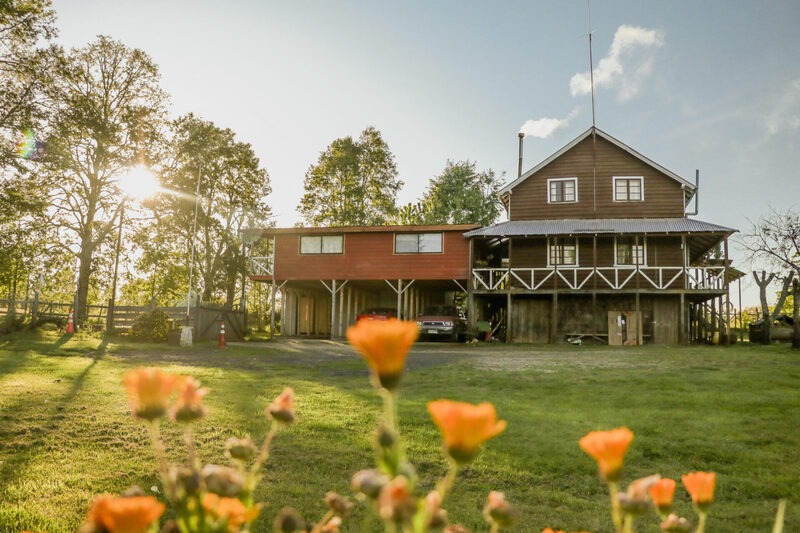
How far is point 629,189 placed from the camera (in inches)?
1065

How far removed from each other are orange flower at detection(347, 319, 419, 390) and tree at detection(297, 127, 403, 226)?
44249 millimetres

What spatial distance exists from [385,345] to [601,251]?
89.3 ft

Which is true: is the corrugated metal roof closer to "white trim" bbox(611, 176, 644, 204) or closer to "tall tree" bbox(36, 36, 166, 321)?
"white trim" bbox(611, 176, 644, 204)

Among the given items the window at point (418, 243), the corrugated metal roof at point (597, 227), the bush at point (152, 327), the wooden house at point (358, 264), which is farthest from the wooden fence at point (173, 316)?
the corrugated metal roof at point (597, 227)

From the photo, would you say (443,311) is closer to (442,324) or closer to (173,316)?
(442,324)

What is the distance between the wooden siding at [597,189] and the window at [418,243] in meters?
3.86

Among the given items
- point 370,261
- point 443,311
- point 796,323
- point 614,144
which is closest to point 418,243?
point 370,261

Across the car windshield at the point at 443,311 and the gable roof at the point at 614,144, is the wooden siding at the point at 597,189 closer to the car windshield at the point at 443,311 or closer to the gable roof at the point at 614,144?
the gable roof at the point at 614,144

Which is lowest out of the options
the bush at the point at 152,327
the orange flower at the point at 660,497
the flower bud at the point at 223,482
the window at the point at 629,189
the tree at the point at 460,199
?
the bush at the point at 152,327

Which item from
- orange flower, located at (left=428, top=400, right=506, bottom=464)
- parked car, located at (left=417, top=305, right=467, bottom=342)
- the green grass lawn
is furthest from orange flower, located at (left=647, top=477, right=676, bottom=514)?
parked car, located at (left=417, top=305, right=467, bottom=342)

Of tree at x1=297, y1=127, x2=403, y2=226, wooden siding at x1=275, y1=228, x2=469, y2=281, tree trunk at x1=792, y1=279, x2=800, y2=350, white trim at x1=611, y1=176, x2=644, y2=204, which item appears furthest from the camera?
tree at x1=297, y1=127, x2=403, y2=226

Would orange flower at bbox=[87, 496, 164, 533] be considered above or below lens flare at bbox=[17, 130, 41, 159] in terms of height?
below

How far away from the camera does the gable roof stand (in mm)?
26406

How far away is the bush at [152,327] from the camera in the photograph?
23000mm
